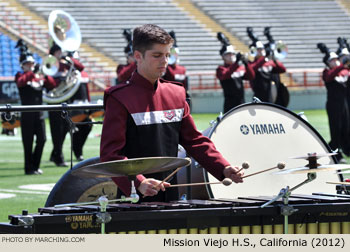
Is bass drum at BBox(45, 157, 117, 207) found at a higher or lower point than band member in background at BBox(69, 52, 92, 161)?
lower

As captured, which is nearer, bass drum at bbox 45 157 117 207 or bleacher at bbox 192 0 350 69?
bass drum at bbox 45 157 117 207

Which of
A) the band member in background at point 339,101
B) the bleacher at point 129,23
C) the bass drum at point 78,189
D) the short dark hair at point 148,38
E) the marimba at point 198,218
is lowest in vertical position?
the marimba at point 198,218

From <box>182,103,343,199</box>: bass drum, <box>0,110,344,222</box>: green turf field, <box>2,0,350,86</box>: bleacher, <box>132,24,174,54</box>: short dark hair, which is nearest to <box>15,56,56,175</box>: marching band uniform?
<box>0,110,344,222</box>: green turf field

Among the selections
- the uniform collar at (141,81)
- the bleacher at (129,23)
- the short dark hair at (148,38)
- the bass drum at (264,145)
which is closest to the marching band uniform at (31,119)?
the bass drum at (264,145)

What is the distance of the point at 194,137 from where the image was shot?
4656mm

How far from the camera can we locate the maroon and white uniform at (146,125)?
14.2 feet

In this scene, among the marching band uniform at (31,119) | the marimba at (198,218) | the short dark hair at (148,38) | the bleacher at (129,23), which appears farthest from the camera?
the bleacher at (129,23)

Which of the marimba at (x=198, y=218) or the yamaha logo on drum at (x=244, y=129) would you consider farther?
the yamaha logo on drum at (x=244, y=129)

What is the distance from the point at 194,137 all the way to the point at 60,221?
113cm

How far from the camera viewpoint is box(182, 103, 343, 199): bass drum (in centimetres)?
606

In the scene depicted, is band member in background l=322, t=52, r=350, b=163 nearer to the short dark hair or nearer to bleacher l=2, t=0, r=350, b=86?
the short dark hair

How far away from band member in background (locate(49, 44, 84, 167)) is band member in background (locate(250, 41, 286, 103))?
140 inches

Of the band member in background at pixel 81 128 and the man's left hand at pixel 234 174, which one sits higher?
the band member in background at pixel 81 128

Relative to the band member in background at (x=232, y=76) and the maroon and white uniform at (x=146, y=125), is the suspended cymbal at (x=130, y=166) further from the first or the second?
the band member in background at (x=232, y=76)
